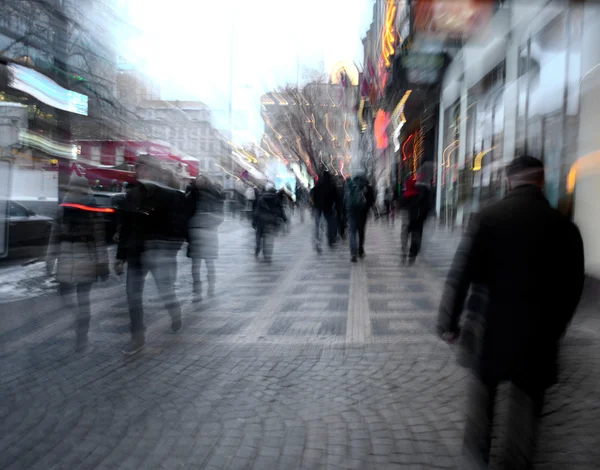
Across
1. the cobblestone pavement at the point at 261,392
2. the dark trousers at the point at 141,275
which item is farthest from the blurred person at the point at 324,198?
the dark trousers at the point at 141,275

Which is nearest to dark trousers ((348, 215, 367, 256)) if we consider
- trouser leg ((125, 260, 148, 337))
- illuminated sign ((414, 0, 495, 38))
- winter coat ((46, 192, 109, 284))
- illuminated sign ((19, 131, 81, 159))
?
illuminated sign ((414, 0, 495, 38))

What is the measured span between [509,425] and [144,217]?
12.7 ft

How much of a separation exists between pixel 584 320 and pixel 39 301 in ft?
23.0

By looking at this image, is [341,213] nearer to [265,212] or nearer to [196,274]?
[265,212]

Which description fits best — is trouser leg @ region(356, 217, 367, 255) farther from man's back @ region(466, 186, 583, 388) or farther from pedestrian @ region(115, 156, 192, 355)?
man's back @ region(466, 186, 583, 388)

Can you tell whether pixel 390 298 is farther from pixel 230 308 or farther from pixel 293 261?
pixel 293 261

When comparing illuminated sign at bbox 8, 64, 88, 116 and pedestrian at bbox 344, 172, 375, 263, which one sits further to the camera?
illuminated sign at bbox 8, 64, 88, 116

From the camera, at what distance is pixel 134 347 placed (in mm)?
5434

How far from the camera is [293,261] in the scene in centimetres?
1230

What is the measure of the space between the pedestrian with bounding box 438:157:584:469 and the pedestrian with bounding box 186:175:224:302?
5.43m

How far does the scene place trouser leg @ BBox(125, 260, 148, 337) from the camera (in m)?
5.50

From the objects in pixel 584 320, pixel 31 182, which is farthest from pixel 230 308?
pixel 31 182

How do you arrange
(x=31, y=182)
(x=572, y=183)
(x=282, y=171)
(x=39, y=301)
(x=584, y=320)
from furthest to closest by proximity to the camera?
(x=282, y=171)
(x=31, y=182)
(x=572, y=183)
(x=39, y=301)
(x=584, y=320)

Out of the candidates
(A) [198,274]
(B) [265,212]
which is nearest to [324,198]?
(B) [265,212]
